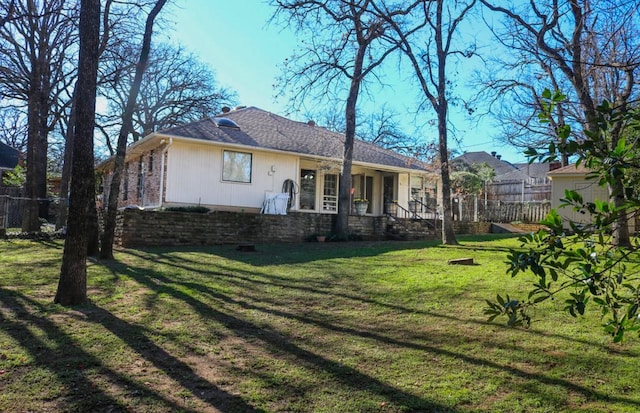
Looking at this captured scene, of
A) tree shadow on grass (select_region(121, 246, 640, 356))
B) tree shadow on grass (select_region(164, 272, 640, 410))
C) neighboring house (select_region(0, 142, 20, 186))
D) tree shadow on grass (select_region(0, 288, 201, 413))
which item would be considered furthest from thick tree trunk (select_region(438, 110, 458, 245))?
neighboring house (select_region(0, 142, 20, 186))

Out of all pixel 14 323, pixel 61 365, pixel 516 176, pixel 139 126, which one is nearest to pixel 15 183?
pixel 139 126

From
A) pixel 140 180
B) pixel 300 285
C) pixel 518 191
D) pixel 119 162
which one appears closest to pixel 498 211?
pixel 518 191

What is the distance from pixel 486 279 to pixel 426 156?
40.5 ft

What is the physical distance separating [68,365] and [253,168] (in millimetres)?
13001

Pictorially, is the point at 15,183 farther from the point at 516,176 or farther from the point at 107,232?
the point at 516,176

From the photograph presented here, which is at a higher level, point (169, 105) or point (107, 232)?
point (169, 105)

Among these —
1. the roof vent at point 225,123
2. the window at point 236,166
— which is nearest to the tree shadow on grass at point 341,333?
the window at point 236,166

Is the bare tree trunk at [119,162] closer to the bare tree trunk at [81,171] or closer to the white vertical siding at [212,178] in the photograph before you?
the bare tree trunk at [81,171]

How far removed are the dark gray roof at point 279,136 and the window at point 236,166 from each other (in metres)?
0.53

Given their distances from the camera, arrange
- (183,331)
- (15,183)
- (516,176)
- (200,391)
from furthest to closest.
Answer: (516,176), (15,183), (183,331), (200,391)

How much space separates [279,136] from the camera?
60.6ft

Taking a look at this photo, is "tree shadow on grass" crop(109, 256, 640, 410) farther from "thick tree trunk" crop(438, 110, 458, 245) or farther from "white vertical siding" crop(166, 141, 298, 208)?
"white vertical siding" crop(166, 141, 298, 208)

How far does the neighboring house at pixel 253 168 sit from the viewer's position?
1539 cm

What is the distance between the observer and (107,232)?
981 centimetres
